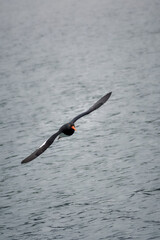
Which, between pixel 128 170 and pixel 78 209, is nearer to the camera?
pixel 78 209

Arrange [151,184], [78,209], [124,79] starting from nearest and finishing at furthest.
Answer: [78,209] < [151,184] < [124,79]

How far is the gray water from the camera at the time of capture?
14469mm

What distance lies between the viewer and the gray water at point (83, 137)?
14.5m

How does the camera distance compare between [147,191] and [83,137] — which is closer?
[147,191]

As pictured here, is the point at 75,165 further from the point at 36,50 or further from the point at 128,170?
the point at 36,50

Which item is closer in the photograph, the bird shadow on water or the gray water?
the gray water

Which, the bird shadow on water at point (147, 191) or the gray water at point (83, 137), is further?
the bird shadow on water at point (147, 191)

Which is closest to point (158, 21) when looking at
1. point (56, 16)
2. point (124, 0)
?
point (56, 16)

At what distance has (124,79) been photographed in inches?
1250

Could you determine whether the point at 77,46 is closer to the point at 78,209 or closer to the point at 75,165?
the point at 75,165

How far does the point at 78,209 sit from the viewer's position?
49.4 feet

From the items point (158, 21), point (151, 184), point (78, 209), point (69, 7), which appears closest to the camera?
point (78, 209)

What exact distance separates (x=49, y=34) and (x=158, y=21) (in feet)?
46.7

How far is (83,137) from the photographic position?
2162 centimetres
